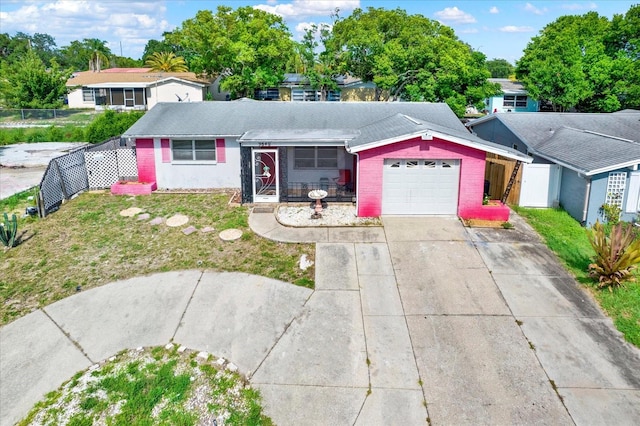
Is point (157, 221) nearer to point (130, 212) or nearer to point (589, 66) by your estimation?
point (130, 212)

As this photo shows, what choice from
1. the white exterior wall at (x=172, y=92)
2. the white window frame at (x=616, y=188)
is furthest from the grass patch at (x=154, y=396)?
the white exterior wall at (x=172, y=92)

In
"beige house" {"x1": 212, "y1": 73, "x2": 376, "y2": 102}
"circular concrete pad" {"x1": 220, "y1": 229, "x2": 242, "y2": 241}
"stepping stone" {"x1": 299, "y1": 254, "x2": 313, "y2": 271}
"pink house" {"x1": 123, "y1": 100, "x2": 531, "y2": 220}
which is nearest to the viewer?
"stepping stone" {"x1": 299, "y1": 254, "x2": 313, "y2": 271}

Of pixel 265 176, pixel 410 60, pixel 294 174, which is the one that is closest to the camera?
pixel 265 176

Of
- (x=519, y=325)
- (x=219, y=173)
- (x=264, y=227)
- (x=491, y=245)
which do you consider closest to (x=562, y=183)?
(x=491, y=245)

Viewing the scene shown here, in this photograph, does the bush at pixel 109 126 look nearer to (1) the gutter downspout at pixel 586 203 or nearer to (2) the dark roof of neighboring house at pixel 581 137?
(2) the dark roof of neighboring house at pixel 581 137

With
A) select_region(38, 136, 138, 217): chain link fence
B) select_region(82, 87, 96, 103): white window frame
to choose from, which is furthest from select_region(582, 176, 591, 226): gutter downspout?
select_region(82, 87, 96, 103): white window frame

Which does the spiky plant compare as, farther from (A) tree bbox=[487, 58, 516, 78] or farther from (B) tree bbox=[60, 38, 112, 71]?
(A) tree bbox=[487, 58, 516, 78]

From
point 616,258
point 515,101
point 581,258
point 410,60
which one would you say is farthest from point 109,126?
point 515,101
